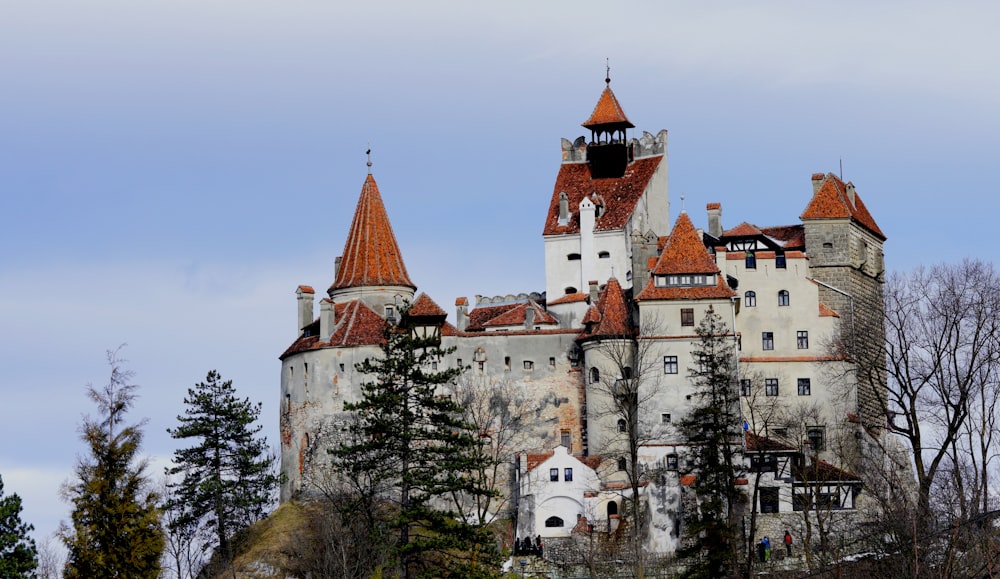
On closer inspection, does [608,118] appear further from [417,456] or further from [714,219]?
[417,456]

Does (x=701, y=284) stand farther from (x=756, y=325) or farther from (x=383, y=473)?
(x=383, y=473)

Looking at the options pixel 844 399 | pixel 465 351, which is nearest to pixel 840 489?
pixel 844 399

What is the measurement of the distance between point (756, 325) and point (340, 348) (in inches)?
807

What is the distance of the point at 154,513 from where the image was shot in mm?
53844

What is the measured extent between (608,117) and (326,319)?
849 inches

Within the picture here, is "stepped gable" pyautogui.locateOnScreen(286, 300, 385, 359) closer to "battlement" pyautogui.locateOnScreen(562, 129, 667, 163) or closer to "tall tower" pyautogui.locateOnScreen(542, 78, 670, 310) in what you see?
"tall tower" pyautogui.locateOnScreen(542, 78, 670, 310)

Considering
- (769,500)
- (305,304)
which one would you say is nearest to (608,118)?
(305,304)

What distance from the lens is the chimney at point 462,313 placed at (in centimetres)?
9006

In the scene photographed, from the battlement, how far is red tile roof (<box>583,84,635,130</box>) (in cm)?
96

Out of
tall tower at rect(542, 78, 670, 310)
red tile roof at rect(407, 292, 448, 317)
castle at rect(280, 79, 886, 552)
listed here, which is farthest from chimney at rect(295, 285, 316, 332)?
tall tower at rect(542, 78, 670, 310)

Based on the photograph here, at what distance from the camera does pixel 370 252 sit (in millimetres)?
91750

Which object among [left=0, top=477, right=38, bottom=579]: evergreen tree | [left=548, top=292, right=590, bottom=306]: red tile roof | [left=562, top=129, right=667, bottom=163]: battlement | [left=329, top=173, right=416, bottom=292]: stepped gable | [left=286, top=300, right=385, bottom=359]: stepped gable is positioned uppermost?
[left=562, top=129, right=667, bottom=163]: battlement

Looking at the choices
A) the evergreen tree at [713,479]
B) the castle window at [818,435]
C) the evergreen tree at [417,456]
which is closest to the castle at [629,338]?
the castle window at [818,435]

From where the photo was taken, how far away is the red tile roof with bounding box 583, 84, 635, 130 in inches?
3866
